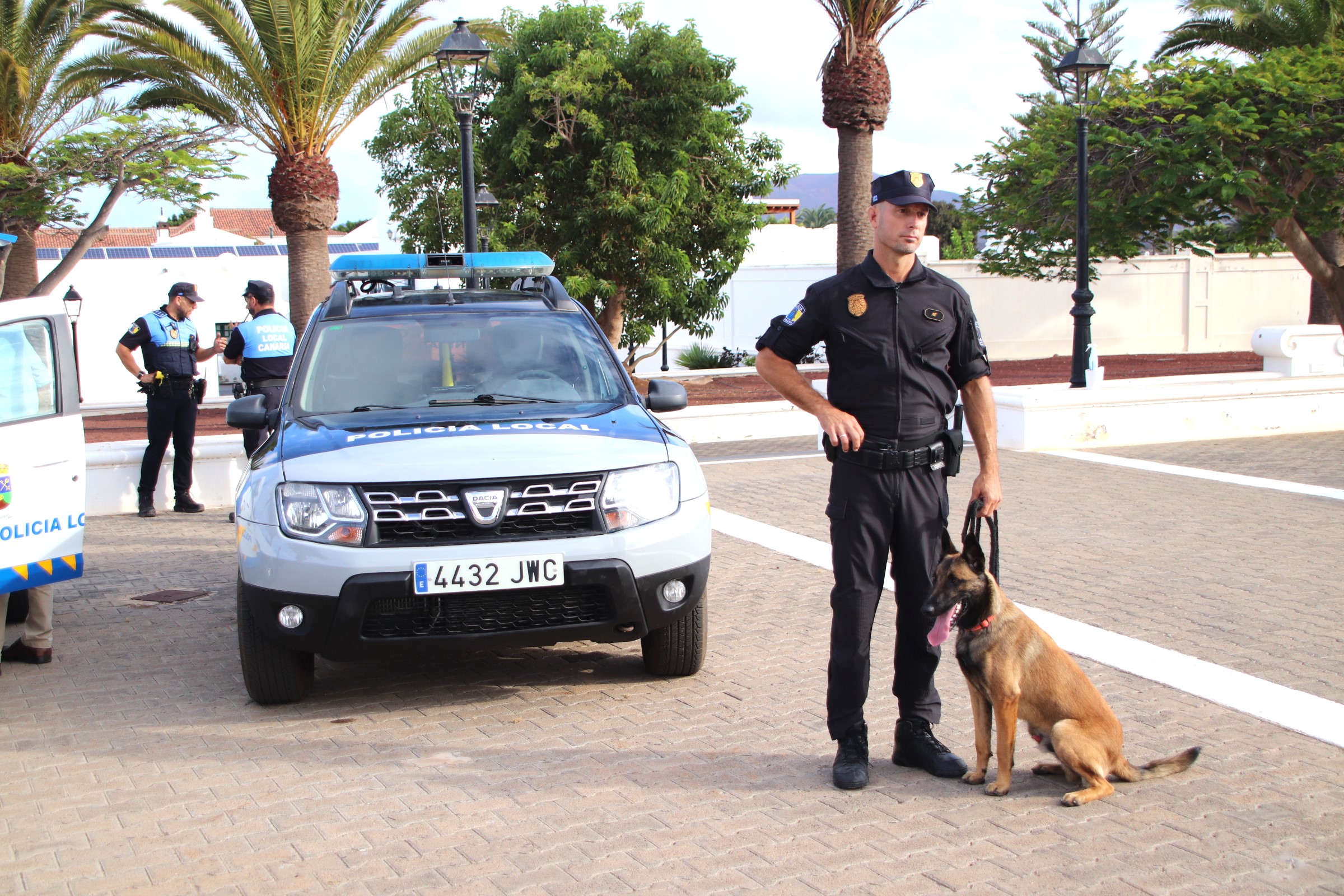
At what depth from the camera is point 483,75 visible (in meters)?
21.5

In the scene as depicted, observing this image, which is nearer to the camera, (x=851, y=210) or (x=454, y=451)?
(x=454, y=451)

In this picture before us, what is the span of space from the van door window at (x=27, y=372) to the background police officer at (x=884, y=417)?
11.7 ft

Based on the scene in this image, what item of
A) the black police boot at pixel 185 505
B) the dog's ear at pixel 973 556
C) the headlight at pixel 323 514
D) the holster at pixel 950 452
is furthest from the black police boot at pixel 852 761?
the black police boot at pixel 185 505

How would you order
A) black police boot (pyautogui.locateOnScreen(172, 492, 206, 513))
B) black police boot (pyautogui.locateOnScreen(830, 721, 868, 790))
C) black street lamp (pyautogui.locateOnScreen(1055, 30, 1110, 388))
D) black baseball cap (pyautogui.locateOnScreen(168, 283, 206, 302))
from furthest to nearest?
black street lamp (pyautogui.locateOnScreen(1055, 30, 1110, 388))
black police boot (pyautogui.locateOnScreen(172, 492, 206, 513))
black baseball cap (pyautogui.locateOnScreen(168, 283, 206, 302))
black police boot (pyautogui.locateOnScreen(830, 721, 868, 790))

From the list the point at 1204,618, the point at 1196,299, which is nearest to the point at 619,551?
the point at 1204,618

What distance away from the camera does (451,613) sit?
464 centimetres

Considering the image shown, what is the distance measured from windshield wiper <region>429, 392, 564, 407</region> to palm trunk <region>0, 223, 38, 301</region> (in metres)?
17.2

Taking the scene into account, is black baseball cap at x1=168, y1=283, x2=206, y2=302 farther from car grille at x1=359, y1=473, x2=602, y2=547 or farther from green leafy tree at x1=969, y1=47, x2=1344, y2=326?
green leafy tree at x1=969, y1=47, x2=1344, y2=326

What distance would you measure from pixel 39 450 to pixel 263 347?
12.2ft

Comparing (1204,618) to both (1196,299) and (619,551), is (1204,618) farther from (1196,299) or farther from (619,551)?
(1196,299)

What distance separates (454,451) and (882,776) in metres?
2.04

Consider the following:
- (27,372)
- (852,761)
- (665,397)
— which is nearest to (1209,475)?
(665,397)

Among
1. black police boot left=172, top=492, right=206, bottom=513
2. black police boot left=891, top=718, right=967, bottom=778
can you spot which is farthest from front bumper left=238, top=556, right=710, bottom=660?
black police boot left=172, top=492, right=206, bottom=513

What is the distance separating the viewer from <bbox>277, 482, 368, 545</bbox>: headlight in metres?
4.62
